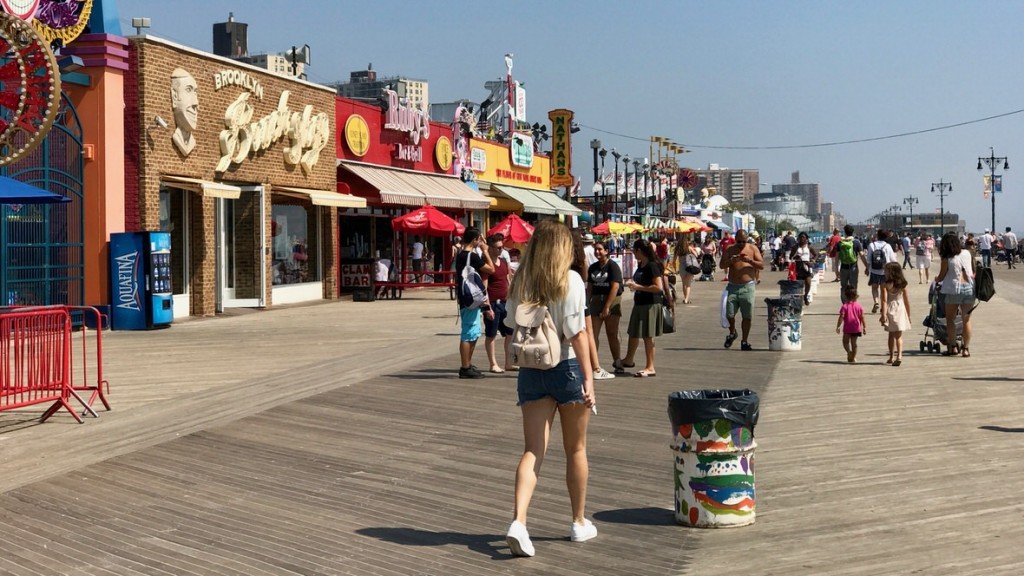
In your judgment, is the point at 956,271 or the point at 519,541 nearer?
the point at 519,541

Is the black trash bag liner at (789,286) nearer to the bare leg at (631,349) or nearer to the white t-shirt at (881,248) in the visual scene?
the white t-shirt at (881,248)

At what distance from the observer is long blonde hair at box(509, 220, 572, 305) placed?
614 centimetres

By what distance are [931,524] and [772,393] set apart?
558 centimetres

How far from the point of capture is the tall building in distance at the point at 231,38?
45469 mm

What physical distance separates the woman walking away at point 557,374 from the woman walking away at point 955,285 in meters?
9.76

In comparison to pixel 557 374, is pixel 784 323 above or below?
below

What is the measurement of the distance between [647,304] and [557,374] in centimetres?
758

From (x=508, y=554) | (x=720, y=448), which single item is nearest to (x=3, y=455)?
(x=508, y=554)

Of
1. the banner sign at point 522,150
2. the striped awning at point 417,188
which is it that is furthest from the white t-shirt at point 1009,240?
the striped awning at point 417,188

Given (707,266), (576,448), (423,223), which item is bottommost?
(576,448)

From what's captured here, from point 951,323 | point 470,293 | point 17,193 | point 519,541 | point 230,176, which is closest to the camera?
point 519,541

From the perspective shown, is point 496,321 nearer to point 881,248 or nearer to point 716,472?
point 716,472

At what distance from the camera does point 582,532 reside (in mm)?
6316

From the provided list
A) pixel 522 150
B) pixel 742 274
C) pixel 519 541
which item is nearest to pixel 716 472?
pixel 519 541
